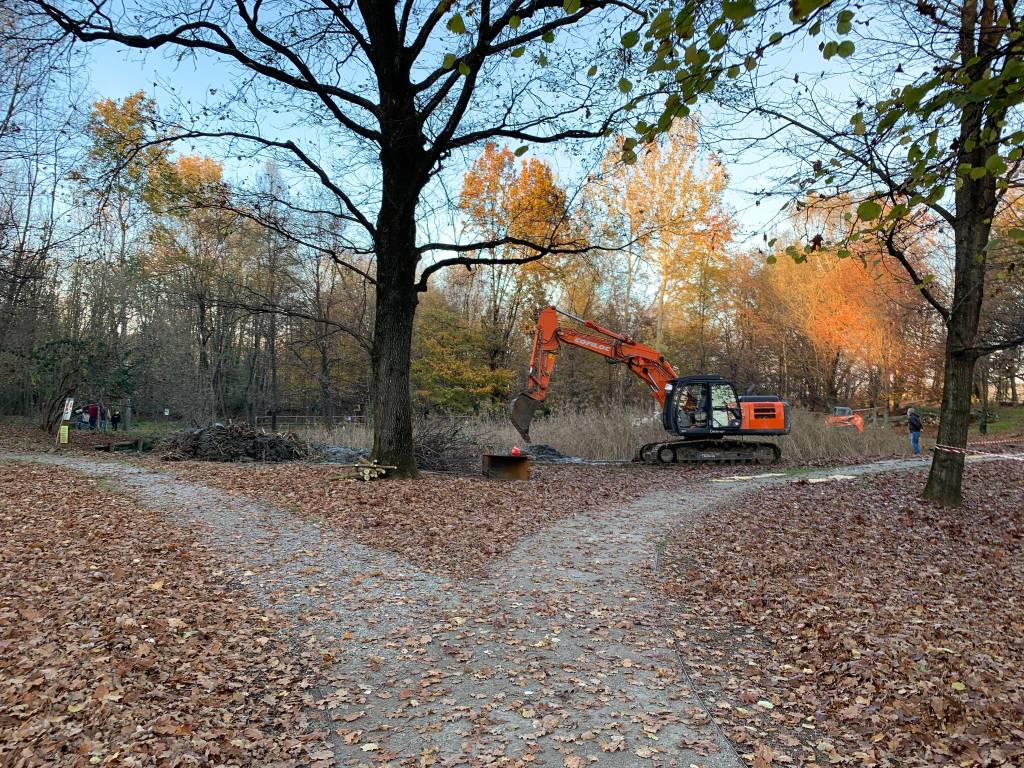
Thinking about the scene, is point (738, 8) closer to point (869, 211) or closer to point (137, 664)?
point (869, 211)

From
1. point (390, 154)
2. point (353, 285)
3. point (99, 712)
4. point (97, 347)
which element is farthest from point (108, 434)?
point (99, 712)

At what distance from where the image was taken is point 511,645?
4688mm

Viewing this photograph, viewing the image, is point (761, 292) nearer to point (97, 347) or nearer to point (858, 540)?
point (858, 540)

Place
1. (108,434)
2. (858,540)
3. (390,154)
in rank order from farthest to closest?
(108,434)
(390,154)
(858,540)

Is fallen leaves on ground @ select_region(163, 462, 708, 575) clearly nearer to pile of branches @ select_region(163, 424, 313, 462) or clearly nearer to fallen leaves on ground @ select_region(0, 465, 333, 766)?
pile of branches @ select_region(163, 424, 313, 462)

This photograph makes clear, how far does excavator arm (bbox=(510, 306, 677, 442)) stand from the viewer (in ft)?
50.3

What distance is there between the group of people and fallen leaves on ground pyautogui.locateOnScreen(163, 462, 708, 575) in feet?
40.3

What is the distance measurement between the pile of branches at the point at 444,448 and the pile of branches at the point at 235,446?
9.77ft

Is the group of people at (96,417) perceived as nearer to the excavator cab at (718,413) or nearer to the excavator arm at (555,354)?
the excavator arm at (555,354)

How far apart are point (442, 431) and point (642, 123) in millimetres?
12291

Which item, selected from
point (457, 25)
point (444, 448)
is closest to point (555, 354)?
point (444, 448)

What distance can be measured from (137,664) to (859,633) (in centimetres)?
508

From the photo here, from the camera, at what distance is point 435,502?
9.41 meters

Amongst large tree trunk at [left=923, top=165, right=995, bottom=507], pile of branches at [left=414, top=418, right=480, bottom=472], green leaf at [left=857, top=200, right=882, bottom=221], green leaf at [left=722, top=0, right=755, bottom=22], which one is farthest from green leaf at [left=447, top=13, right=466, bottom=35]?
pile of branches at [left=414, top=418, right=480, bottom=472]
